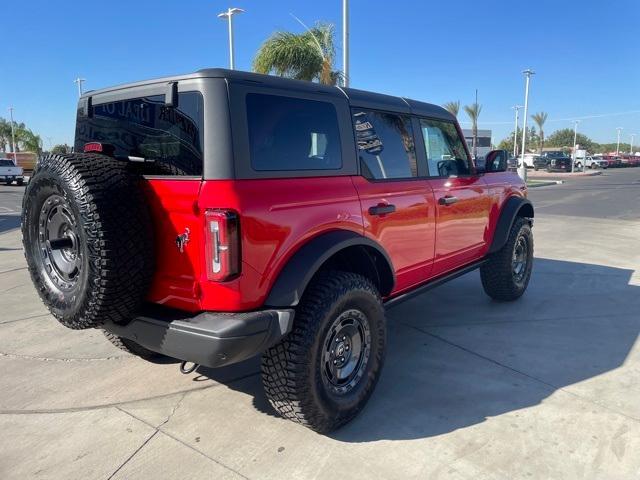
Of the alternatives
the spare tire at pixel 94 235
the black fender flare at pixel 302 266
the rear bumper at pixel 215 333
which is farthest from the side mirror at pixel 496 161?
the spare tire at pixel 94 235

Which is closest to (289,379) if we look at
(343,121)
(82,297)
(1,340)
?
(82,297)

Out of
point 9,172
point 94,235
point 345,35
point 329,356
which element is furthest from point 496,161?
point 9,172

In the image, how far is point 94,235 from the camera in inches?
93.0

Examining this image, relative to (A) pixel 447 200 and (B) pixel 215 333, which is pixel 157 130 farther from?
(A) pixel 447 200

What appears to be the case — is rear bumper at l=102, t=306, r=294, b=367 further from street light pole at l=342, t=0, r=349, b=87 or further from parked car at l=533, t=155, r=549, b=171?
parked car at l=533, t=155, r=549, b=171

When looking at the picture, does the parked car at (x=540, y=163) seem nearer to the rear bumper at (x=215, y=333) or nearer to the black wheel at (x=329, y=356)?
the black wheel at (x=329, y=356)

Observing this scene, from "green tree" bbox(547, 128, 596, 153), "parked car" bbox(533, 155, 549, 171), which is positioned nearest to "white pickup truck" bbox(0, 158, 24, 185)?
"parked car" bbox(533, 155, 549, 171)

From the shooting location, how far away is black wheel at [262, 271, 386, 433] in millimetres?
2658

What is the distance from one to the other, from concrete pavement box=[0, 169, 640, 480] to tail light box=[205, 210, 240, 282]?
1.04m

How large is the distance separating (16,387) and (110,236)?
1.88 meters

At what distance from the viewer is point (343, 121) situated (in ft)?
10.4

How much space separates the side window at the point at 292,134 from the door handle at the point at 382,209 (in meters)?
0.37

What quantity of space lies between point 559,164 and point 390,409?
157ft

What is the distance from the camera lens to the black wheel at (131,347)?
3.73 metres
